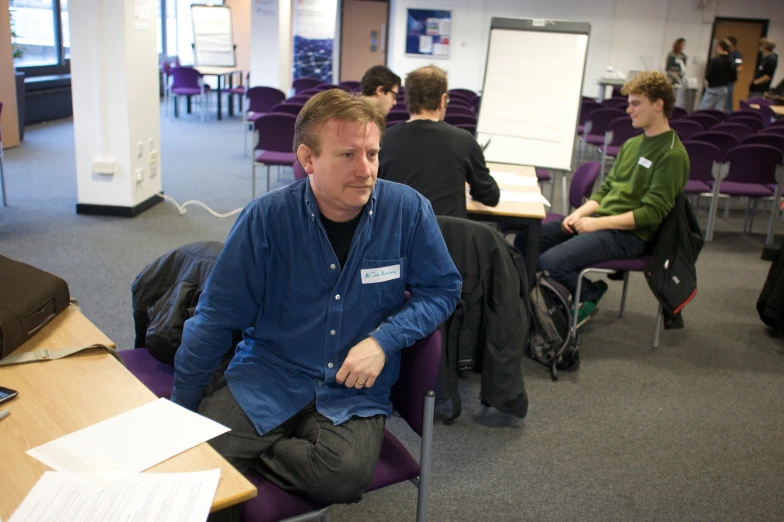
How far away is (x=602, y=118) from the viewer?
26.0 feet

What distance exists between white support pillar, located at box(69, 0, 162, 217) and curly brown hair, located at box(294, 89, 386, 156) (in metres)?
3.95

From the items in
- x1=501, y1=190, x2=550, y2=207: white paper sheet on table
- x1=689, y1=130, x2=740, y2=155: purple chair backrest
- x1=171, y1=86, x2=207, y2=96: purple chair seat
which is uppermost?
x1=689, y1=130, x2=740, y2=155: purple chair backrest

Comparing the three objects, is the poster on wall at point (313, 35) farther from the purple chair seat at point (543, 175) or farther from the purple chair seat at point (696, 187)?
the purple chair seat at point (696, 187)

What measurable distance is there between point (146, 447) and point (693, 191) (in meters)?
5.18

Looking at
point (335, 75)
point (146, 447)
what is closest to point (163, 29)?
point (335, 75)

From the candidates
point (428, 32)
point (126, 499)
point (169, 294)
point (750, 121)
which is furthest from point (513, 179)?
point (428, 32)

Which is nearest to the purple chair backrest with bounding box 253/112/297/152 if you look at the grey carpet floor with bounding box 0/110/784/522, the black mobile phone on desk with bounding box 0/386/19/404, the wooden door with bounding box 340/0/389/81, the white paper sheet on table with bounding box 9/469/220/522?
the grey carpet floor with bounding box 0/110/784/522

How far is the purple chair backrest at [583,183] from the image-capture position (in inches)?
165

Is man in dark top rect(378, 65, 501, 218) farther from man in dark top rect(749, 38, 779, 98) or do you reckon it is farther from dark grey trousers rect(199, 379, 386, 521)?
man in dark top rect(749, 38, 779, 98)

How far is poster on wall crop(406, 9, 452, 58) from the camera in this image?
522 inches

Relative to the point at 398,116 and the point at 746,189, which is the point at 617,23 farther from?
the point at 398,116

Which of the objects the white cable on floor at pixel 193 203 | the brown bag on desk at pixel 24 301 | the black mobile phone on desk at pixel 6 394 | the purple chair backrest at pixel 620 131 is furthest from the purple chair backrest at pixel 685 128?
the black mobile phone on desk at pixel 6 394

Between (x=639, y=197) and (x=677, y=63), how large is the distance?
32.5 ft

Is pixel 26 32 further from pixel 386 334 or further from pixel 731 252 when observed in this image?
pixel 386 334
